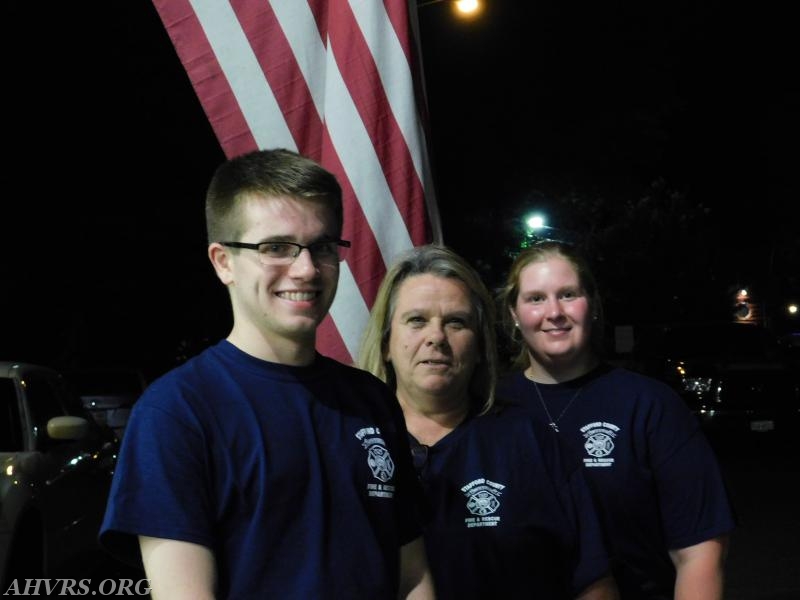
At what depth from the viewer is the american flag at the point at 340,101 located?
3.78 meters

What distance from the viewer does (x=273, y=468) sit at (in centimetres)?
234

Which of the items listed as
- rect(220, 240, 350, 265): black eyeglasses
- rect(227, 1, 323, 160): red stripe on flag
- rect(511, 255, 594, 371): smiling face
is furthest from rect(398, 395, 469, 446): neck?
rect(220, 240, 350, 265): black eyeglasses

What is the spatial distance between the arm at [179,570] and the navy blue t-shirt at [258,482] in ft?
0.06

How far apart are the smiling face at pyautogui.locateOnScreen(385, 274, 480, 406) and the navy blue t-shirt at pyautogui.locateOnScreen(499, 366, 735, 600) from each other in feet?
1.25

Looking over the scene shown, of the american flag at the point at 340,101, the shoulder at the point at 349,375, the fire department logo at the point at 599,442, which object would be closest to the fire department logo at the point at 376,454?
the shoulder at the point at 349,375

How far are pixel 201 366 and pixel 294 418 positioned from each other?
0.20 meters

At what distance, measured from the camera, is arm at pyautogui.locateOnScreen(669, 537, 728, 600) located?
3893 millimetres

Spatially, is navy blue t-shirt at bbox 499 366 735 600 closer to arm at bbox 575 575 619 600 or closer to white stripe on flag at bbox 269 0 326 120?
arm at bbox 575 575 619 600

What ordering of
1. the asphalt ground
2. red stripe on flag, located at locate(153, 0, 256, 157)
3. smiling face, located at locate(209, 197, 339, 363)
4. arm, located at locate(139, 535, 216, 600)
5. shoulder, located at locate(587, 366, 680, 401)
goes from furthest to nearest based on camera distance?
the asphalt ground
shoulder, located at locate(587, 366, 680, 401)
red stripe on flag, located at locate(153, 0, 256, 157)
smiling face, located at locate(209, 197, 339, 363)
arm, located at locate(139, 535, 216, 600)

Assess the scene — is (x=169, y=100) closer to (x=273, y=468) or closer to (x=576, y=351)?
(x=576, y=351)

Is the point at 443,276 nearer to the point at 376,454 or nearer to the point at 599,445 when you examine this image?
the point at 599,445

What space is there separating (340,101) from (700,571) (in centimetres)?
174

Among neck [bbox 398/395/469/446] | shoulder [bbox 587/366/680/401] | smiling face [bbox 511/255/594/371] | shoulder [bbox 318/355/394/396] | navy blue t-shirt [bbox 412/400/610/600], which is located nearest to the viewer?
shoulder [bbox 318/355/394/396]

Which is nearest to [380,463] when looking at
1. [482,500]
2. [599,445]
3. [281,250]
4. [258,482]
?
[258,482]
